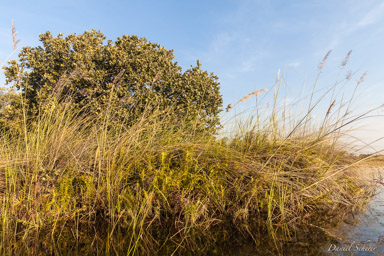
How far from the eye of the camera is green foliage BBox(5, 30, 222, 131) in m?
6.47

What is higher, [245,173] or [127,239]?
[245,173]

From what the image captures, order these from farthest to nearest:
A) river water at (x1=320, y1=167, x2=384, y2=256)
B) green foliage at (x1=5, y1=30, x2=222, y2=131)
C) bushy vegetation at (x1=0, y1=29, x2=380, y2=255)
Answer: green foliage at (x1=5, y1=30, x2=222, y2=131) < bushy vegetation at (x1=0, y1=29, x2=380, y2=255) < river water at (x1=320, y1=167, x2=384, y2=256)

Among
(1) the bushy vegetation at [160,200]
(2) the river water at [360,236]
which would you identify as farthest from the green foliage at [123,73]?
(2) the river water at [360,236]

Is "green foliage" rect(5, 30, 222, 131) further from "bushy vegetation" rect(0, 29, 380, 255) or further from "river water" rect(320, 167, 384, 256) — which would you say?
"river water" rect(320, 167, 384, 256)

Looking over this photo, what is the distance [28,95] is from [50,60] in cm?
131

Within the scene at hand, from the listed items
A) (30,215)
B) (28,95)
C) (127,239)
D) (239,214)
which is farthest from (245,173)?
(28,95)

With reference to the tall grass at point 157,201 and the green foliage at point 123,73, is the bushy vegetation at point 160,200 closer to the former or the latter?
the tall grass at point 157,201

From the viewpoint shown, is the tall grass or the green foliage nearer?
the tall grass

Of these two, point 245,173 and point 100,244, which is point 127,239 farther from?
point 245,173

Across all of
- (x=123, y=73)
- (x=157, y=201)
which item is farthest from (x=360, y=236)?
(x=123, y=73)

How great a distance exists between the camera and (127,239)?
202 centimetres

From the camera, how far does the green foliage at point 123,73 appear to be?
6467mm

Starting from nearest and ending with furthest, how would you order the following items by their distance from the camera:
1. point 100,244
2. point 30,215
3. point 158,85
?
1. point 100,244
2. point 30,215
3. point 158,85

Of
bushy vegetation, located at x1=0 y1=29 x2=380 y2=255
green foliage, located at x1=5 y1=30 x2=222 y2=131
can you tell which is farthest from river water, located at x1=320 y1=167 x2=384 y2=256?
green foliage, located at x1=5 y1=30 x2=222 y2=131
